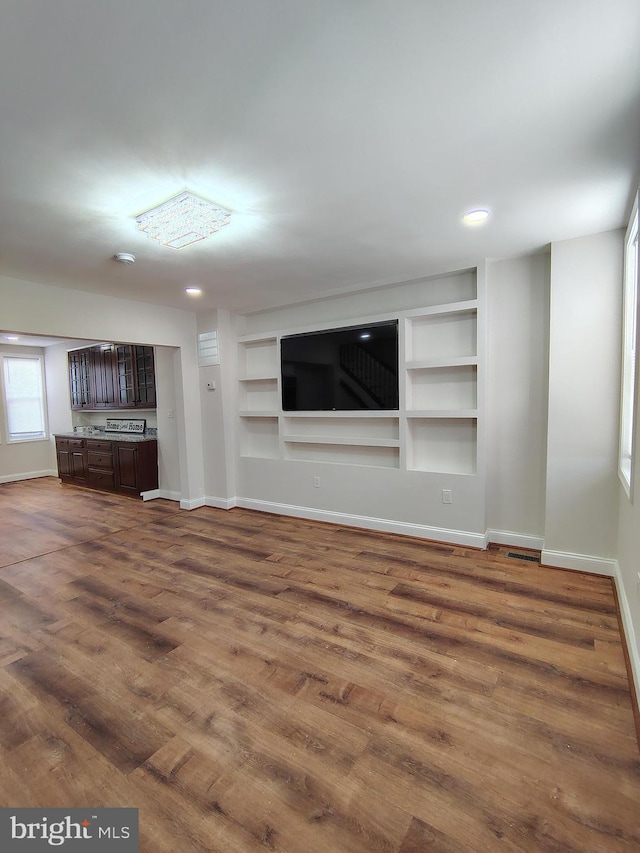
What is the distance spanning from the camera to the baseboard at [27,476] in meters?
7.18

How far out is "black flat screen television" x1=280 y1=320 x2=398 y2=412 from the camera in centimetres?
396

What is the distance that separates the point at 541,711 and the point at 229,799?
4.45ft

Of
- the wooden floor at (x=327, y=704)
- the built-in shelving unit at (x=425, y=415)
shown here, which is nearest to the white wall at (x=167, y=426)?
the built-in shelving unit at (x=425, y=415)

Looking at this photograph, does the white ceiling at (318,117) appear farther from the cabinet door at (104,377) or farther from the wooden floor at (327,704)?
the cabinet door at (104,377)

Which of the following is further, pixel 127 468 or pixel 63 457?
pixel 63 457

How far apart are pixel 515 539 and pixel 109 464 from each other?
5.64 meters

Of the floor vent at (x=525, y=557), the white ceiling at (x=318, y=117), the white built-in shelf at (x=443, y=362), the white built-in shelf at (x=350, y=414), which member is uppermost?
the white ceiling at (x=318, y=117)

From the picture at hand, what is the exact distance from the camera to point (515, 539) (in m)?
3.59

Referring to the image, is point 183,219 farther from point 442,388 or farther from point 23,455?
point 23,455

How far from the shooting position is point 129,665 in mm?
2133

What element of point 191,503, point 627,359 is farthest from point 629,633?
point 191,503

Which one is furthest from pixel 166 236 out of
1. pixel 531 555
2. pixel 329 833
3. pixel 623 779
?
pixel 531 555

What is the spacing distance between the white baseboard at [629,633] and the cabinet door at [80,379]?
7.63 meters

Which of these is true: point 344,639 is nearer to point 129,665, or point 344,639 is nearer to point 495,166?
point 129,665
